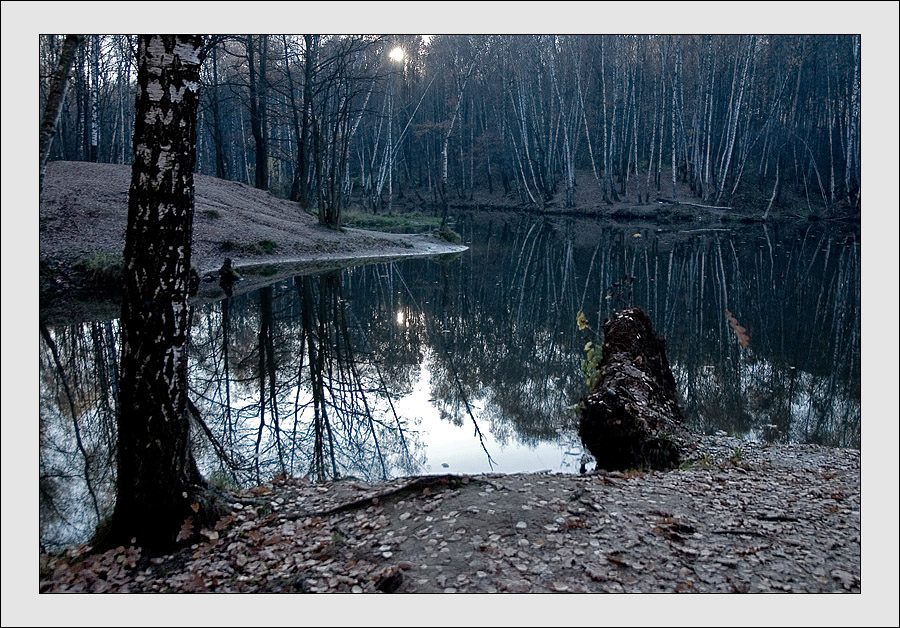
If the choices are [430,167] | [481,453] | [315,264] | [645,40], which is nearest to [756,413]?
A: [481,453]

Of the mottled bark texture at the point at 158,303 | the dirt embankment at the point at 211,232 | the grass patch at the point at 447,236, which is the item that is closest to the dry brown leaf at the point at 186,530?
the mottled bark texture at the point at 158,303

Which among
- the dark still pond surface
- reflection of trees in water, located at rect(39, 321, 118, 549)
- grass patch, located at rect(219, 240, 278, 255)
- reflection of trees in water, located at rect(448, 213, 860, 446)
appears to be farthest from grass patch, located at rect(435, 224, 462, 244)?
reflection of trees in water, located at rect(39, 321, 118, 549)

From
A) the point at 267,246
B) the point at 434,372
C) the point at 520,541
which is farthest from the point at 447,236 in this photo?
the point at 520,541

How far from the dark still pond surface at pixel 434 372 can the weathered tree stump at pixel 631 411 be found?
17.7 inches

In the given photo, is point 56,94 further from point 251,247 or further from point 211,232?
point 251,247

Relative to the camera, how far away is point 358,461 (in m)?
7.45

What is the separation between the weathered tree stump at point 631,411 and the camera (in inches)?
278

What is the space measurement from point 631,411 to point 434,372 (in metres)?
4.31

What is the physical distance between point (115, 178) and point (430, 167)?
3282 centimetres

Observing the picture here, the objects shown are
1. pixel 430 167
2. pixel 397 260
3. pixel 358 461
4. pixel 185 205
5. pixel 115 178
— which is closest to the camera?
pixel 185 205

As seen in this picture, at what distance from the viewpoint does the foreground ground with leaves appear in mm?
4055

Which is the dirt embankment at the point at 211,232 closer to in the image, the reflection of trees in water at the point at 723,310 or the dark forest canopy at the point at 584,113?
the reflection of trees in water at the point at 723,310

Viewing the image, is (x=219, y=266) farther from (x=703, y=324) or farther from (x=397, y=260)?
(x=703, y=324)

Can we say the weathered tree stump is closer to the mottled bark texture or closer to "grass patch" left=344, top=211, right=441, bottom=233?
the mottled bark texture
